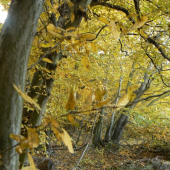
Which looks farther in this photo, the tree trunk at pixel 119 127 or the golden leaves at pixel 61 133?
the tree trunk at pixel 119 127

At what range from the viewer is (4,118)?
56cm

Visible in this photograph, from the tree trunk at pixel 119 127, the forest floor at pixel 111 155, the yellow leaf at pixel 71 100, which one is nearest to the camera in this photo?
the yellow leaf at pixel 71 100

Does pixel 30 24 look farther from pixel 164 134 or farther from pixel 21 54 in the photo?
pixel 164 134

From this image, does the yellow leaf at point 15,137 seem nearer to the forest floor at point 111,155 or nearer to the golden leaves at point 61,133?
the golden leaves at point 61,133

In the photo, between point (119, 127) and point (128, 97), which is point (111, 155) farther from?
point (128, 97)

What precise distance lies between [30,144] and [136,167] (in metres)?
5.46

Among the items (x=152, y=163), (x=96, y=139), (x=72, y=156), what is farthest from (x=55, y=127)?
(x=96, y=139)

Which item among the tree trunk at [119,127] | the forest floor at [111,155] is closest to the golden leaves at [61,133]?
the forest floor at [111,155]

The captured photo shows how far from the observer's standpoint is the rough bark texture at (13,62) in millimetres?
560

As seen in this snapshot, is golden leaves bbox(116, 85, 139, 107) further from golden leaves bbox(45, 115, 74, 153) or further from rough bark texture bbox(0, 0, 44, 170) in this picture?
rough bark texture bbox(0, 0, 44, 170)

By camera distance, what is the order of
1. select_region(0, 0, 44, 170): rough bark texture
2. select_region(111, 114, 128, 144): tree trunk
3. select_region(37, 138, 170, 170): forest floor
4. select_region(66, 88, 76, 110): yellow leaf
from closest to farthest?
select_region(66, 88, 76, 110): yellow leaf < select_region(0, 0, 44, 170): rough bark texture < select_region(37, 138, 170, 170): forest floor < select_region(111, 114, 128, 144): tree trunk

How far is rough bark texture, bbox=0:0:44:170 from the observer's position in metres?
0.56

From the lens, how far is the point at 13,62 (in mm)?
583

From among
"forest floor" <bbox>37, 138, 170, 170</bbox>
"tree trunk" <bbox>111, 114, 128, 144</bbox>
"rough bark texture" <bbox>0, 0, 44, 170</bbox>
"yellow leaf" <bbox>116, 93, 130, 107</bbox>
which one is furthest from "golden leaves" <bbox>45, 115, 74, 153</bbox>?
"tree trunk" <bbox>111, 114, 128, 144</bbox>
